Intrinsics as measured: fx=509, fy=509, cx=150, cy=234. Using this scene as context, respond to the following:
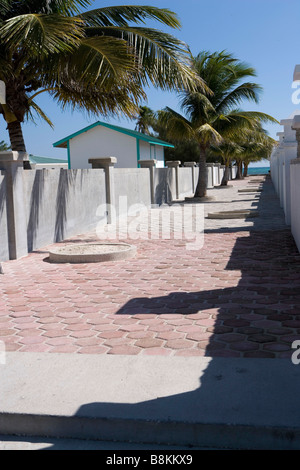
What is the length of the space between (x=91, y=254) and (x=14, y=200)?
184cm

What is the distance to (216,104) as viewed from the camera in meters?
25.1

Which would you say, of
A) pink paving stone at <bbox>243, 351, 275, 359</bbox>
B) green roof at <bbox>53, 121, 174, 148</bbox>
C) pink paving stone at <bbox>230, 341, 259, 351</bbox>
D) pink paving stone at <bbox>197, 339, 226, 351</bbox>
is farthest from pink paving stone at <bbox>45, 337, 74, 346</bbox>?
green roof at <bbox>53, 121, 174, 148</bbox>

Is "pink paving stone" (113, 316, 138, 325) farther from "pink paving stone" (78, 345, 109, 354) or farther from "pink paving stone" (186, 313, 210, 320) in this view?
"pink paving stone" (78, 345, 109, 354)

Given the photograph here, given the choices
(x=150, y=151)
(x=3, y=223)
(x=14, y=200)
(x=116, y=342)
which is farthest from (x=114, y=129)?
(x=116, y=342)

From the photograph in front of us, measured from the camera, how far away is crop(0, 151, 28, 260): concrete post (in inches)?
382

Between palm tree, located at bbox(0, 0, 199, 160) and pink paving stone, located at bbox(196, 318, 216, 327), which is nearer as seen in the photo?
pink paving stone, located at bbox(196, 318, 216, 327)

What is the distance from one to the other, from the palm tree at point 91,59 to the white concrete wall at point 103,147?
756 inches

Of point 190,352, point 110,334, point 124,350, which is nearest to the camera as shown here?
point 190,352

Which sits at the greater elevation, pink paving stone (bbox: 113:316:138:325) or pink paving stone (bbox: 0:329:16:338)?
pink paving stone (bbox: 113:316:138:325)

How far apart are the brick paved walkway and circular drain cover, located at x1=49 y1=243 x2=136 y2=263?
0.23 m

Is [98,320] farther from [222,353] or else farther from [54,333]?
[222,353]

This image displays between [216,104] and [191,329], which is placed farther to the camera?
[216,104]

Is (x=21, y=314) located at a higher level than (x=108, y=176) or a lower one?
lower
